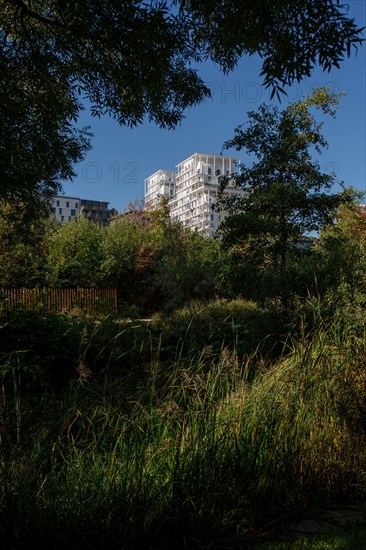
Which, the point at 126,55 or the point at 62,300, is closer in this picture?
the point at 126,55

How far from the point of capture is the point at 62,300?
16.5 metres

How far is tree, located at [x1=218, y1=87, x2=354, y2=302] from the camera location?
969 cm

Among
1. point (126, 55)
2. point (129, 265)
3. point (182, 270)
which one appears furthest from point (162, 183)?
point (126, 55)

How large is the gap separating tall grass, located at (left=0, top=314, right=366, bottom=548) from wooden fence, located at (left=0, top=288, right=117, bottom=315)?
5876 mm

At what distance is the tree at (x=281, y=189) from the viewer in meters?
9.69

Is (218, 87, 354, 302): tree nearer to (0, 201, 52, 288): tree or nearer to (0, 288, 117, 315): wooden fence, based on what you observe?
(0, 288, 117, 315): wooden fence

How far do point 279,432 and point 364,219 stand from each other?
20.6 metres

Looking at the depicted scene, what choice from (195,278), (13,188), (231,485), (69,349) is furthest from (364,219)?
(231,485)

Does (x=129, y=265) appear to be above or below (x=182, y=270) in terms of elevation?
above

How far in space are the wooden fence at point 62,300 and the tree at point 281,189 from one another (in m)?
4.02

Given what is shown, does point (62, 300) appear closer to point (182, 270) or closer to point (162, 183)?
point (182, 270)

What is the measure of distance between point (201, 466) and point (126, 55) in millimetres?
3906

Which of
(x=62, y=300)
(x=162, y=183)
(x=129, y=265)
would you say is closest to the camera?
(x=62, y=300)

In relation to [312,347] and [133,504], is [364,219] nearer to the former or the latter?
[312,347]
